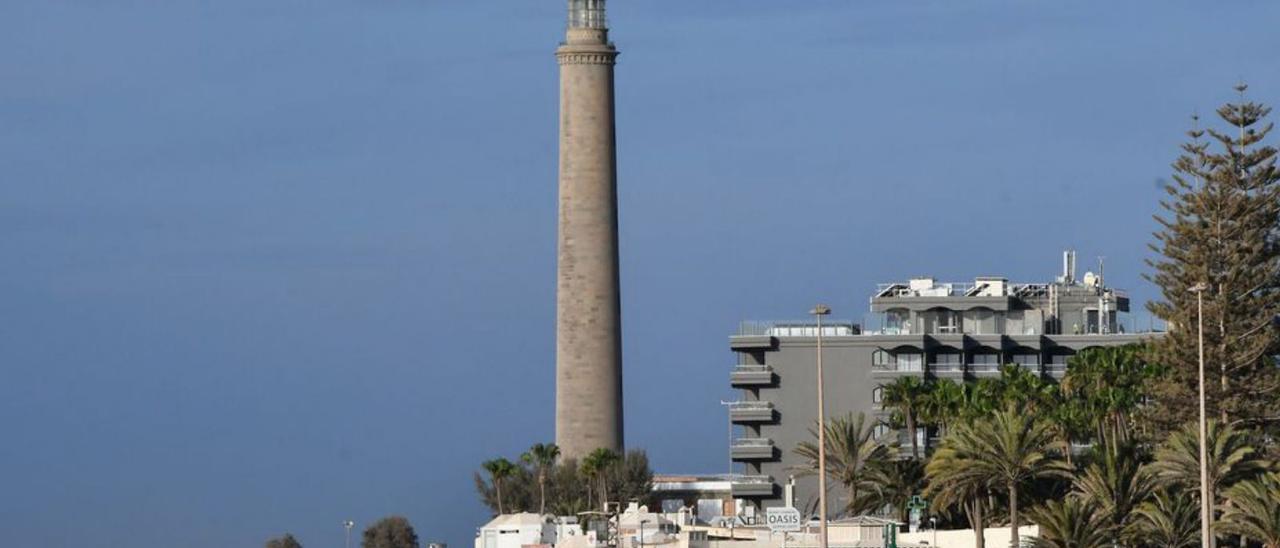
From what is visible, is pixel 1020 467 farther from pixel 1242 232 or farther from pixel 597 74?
pixel 597 74

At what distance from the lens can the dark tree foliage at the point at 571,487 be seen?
448 feet

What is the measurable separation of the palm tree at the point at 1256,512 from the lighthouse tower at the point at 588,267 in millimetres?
53706

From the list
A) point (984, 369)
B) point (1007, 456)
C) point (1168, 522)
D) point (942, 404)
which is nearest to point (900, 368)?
point (984, 369)

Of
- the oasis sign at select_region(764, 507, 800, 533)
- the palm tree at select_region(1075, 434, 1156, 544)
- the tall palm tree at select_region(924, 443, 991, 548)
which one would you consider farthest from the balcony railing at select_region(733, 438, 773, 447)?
the palm tree at select_region(1075, 434, 1156, 544)

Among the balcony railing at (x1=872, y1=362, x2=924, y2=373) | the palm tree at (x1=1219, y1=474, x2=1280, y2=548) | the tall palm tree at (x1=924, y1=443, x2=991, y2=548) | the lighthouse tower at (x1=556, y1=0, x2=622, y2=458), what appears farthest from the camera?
the balcony railing at (x1=872, y1=362, x2=924, y2=373)

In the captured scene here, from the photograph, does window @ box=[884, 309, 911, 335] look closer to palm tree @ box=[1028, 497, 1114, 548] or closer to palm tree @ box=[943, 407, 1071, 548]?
palm tree @ box=[943, 407, 1071, 548]

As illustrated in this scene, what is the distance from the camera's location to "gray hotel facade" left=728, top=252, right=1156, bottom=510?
155 meters

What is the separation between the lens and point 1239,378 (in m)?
112

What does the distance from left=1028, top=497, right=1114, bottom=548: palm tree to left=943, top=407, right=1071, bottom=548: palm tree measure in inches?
60.3

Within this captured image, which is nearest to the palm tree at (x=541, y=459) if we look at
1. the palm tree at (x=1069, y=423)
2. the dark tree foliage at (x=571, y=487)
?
the dark tree foliage at (x=571, y=487)

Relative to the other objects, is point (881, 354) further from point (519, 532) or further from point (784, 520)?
point (784, 520)

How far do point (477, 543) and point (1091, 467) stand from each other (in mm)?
36032

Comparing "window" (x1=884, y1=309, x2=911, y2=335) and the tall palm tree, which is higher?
"window" (x1=884, y1=309, x2=911, y2=335)

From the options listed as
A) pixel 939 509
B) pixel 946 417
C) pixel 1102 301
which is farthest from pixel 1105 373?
pixel 1102 301
